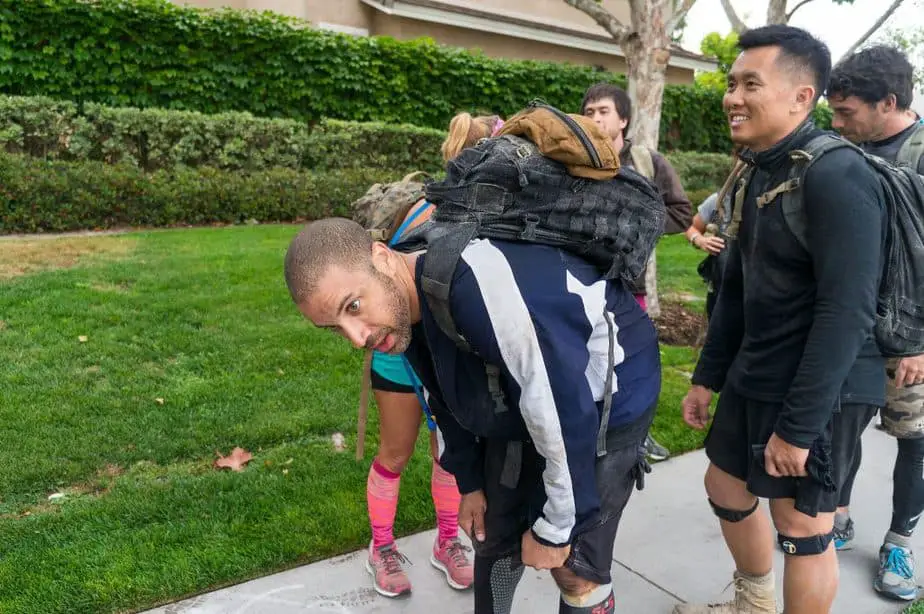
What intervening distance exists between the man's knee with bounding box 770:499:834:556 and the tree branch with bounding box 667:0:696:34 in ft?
17.5

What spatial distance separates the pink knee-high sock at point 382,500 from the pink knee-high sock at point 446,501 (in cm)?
18

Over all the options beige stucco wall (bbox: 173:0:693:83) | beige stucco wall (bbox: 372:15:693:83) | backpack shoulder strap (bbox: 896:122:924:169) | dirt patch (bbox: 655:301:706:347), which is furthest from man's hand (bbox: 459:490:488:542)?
beige stucco wall (bbox: 372:15:693:83)

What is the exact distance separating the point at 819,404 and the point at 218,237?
7.84m

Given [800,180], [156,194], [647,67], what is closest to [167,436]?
[800,180]

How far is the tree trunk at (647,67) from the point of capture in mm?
6398

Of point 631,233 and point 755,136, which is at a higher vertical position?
point 755,136

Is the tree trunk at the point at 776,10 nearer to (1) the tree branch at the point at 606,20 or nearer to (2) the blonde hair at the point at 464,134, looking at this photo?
(1) the tree branch at the point at 606,20

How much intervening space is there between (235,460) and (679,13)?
18.4 ft

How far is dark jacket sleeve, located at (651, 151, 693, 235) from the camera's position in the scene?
12.9ft

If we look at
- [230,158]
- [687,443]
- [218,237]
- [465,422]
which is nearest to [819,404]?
[465,422]

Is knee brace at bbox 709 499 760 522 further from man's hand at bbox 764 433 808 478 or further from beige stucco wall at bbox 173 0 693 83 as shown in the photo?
beige stucco wall at bbox 173 0 693 83

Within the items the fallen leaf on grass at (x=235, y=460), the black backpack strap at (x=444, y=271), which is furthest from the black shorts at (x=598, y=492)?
the fallen leaf on grass at (x=235, y=460)

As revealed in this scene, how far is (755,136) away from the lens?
216 centimetres

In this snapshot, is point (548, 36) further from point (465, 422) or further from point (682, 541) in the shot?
point (465, 422)
